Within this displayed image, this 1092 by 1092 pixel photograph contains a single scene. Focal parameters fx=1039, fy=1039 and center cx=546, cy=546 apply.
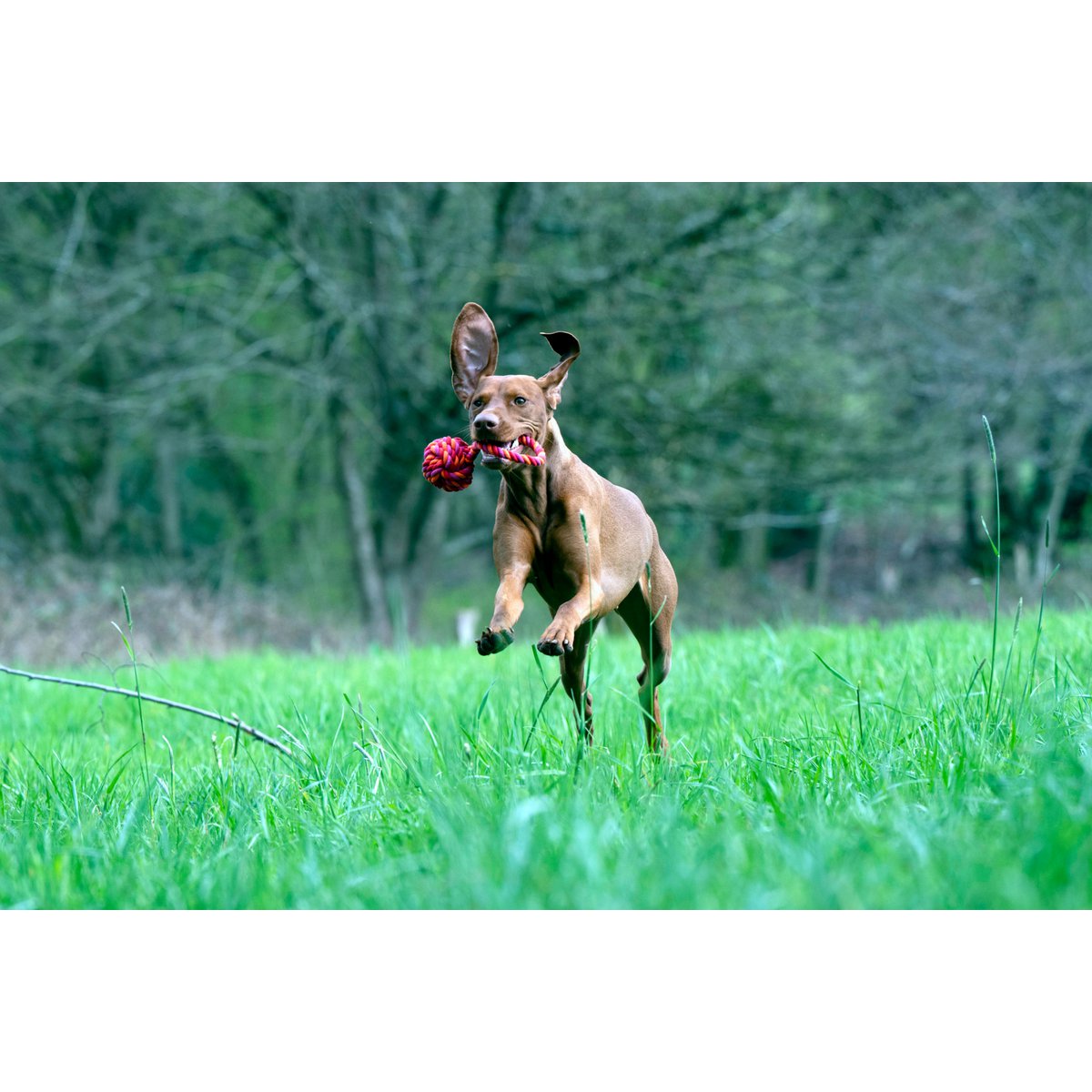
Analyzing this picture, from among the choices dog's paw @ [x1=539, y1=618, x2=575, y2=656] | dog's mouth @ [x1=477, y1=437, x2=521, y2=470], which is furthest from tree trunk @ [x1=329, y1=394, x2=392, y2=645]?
dog's paw @ [x1=539, y1=618, x2=575, y2=656]

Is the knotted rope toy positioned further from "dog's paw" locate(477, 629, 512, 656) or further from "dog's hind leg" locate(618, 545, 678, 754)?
"dog's hind leg" locate(618, 545, 678, 754)

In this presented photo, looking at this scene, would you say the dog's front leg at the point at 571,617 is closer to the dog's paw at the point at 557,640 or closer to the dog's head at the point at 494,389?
the dog's paw at the point at 557,640

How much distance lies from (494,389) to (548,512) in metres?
0.42

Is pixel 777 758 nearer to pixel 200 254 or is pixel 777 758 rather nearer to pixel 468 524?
pixel 200 254

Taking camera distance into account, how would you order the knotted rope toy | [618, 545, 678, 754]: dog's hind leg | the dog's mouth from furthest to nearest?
[618, 545, 678, 754]: dog's hind leg
the knotted rope toy
the dog's mouth

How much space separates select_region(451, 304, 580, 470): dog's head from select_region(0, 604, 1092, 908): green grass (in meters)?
0.88

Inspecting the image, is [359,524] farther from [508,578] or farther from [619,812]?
[619,812]

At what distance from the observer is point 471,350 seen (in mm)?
3264

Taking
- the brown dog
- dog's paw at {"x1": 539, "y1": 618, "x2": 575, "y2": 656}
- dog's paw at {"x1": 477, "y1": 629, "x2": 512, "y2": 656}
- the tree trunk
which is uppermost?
the brown dog

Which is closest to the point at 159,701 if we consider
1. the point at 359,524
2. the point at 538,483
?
the point at 538,483

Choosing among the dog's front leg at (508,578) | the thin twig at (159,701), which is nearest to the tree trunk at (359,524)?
the thin twig at (159,701)

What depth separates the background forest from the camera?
1125 centimetres

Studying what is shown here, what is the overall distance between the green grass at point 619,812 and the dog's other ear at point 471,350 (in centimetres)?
103

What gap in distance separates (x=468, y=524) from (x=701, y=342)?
6.09 meters
